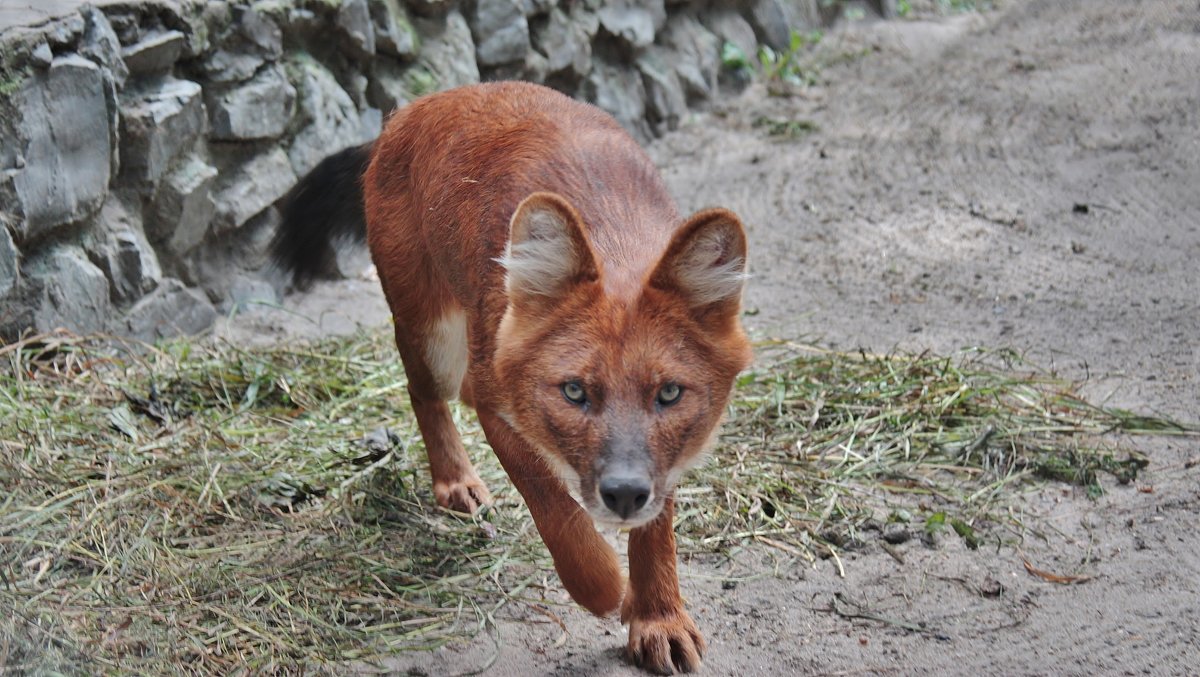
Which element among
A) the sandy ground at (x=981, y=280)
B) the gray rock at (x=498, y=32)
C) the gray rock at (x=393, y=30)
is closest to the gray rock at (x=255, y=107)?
the gray rock at (x=393, y=30)

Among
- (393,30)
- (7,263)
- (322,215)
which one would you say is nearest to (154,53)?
(322,215)

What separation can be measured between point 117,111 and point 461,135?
1.93 m

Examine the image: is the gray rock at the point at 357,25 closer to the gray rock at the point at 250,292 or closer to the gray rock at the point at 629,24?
the gray rock at the point at 250,292

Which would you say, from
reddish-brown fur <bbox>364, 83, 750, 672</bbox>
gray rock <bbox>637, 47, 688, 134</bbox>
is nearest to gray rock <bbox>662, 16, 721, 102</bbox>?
gray rock <bbox>637, 47, 688, 134</bbox>

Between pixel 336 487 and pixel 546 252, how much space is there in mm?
1622

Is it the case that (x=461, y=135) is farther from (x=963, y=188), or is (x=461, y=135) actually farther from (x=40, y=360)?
(x=963, y=188)

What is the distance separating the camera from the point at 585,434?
3207mm

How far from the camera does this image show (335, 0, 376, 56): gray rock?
6.50m

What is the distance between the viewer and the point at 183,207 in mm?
5719

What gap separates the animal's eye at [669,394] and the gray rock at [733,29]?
719 centimetres

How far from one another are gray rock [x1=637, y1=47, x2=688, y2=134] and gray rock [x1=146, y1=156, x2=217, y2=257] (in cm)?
402

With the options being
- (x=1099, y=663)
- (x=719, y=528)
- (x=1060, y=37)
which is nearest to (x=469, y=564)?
(x=719, y=528)

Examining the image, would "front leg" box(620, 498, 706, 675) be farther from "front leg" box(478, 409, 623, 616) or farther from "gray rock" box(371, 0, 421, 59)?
"gray rock" box(371, 0, 421, 59)

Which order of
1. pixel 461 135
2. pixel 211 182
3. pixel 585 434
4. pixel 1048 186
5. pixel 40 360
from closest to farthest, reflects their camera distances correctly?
pixel 585 434
pixel 461 135
pixel 40 360
pixel 211 182
pixel 1048 186
